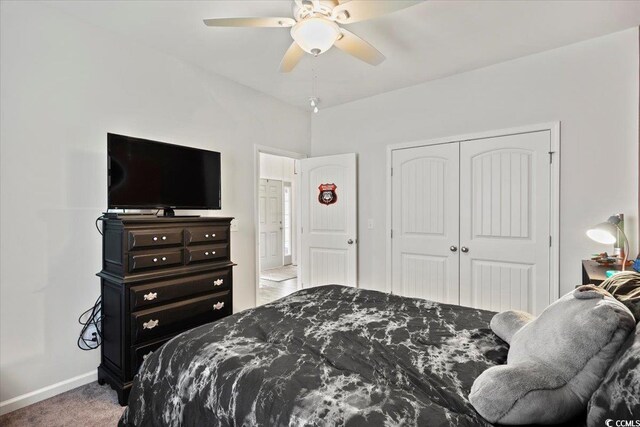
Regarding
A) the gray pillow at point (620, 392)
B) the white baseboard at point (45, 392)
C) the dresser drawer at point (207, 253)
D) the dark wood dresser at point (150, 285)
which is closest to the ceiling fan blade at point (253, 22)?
the dark wood dresser at point (150, 285)

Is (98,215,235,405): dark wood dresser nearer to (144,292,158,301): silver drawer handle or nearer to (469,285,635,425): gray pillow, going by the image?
(144,292,158,301): silver drawer handle

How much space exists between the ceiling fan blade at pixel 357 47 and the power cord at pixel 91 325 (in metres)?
2.54

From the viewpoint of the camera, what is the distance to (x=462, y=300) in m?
3.37

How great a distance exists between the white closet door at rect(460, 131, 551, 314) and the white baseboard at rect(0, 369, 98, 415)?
3.35m

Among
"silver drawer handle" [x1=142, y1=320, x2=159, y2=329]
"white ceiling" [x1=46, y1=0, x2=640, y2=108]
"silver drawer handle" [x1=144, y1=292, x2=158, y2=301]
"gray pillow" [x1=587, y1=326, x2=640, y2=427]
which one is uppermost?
"white ceiling" [x1=46, y1=0, x2=640, y2=108]

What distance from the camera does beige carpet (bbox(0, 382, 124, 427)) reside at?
1999mm

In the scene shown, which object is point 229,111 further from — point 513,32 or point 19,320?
point 513,32

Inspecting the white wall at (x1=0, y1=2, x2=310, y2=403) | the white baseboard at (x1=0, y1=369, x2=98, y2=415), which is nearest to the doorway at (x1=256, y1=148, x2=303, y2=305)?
the white wall at (x1=0, y1=2, x2=310, y2=403)

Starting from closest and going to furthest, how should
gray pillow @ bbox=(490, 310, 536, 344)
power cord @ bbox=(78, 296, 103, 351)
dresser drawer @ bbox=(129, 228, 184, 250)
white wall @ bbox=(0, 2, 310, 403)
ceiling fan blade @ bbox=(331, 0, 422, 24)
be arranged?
gray pillow @ bbox=(490, 310, 536, 344)
ceiling fan blade @ bbox=(331, 0, 422, 24)
white wall @ bbox=(0, 2, 310, 403)
dresser drawer @ bbox=(129, 228, 184, 250)
power cord @ bbox=(78, 296, 103, 351)

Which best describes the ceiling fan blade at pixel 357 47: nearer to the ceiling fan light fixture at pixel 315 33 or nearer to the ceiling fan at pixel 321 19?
the ceiling fan at pixel 321 19

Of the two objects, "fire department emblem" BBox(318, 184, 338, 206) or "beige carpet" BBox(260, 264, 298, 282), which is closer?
"fire department emblem" BBox(318, 184, 338, 206)

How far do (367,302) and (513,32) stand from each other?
2.41 m

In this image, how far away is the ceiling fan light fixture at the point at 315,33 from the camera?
1.81 meters

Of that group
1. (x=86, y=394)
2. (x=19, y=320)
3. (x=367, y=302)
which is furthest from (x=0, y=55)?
(x=367, y=302)
